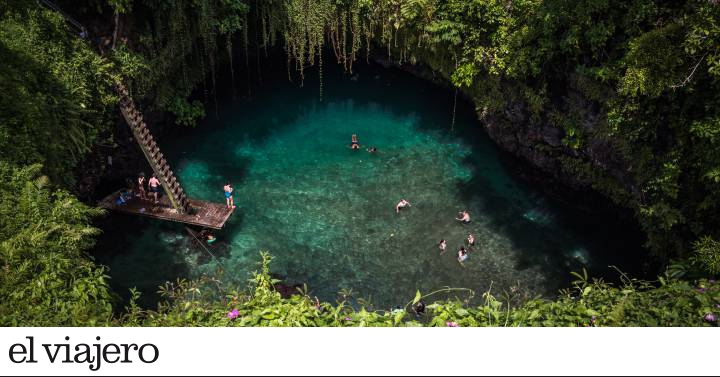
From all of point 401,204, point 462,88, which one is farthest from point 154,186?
point 462,88

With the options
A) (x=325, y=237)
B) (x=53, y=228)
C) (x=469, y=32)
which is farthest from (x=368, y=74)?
(x=53, y=228)

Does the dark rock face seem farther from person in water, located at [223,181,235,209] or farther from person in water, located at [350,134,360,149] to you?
person in water, located at [223,181,235,209]

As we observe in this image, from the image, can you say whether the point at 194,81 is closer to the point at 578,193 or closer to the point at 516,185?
the point at 516,185

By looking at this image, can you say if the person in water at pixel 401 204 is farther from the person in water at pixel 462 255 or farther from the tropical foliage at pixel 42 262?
the tropical foliage at pixel 42 262

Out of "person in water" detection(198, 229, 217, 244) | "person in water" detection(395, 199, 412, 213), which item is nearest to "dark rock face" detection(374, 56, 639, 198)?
"person in water" detection(395, 199, 412, 213)

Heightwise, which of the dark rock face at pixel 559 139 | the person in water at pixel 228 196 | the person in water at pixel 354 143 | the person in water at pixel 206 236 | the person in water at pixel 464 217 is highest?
the dark rock face at pixel 559 139

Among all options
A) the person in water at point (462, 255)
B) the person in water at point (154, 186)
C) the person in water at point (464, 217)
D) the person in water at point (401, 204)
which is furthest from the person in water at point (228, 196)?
the person in water at point (464, 217)
